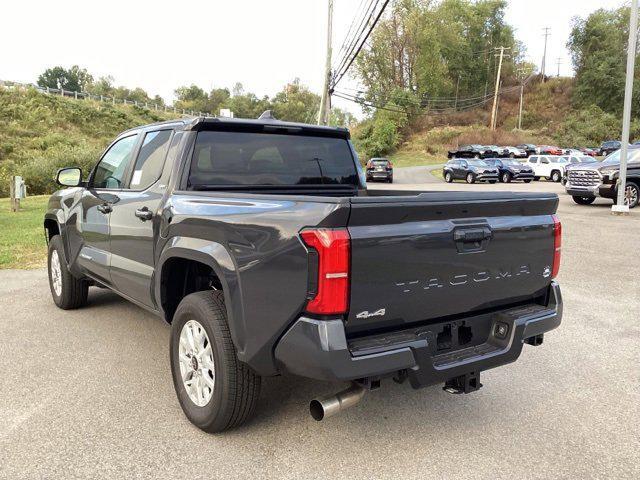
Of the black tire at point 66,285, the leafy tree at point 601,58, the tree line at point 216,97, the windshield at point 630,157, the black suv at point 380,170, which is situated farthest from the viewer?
the tree line at point 216,97

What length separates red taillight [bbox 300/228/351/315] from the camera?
248 centimetres

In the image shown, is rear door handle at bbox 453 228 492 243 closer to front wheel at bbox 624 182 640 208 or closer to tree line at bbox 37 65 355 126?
front wheel at bbox 624 182 640 208

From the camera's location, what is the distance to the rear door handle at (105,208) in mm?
4574

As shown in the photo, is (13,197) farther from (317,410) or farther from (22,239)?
(317,410)

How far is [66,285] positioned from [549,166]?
34.5m

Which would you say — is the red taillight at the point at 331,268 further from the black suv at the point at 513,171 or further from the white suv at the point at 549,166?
the white suv at the point at 549,166

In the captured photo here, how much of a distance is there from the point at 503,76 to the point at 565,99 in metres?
17.2

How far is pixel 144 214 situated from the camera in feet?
12.8

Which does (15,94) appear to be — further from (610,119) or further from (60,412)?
(610,119)

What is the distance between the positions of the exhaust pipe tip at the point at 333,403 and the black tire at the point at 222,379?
46 centimetres

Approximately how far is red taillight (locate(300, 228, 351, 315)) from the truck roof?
1741mm

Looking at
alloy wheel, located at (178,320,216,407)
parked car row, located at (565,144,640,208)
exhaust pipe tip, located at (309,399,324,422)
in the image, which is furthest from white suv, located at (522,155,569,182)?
exhaust pipe tip, located at (309,399,324,422)

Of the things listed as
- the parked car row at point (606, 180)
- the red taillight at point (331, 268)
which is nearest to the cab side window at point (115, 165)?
the red taillight at point (331, 268)

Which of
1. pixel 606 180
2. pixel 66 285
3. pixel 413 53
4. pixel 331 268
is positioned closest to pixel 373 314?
pixel 331 268
